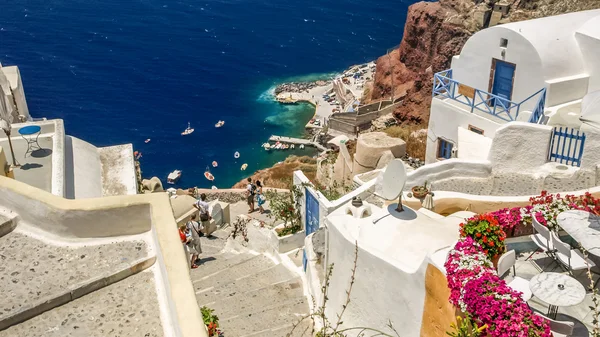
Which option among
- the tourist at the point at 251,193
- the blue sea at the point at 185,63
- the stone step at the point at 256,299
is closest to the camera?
the stone step at the point at 256,299

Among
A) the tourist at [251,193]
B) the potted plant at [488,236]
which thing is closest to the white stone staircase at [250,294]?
the tourist at [251,193]

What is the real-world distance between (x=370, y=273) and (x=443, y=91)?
1052cm

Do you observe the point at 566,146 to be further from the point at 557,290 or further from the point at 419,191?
the point at 557,290

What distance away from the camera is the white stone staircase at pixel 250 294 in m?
12.0

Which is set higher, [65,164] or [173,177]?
[65,164]

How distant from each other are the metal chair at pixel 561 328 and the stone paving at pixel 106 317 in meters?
4.57

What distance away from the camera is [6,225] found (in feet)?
23.6

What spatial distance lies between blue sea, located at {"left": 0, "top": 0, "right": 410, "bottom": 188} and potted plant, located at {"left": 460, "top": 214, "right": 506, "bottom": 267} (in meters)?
35.3

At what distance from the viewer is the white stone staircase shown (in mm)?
11992

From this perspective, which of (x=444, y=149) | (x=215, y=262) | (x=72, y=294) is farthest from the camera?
(x=444, y=149)

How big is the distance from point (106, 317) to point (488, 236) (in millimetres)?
5413

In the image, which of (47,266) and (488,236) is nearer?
(47,266)

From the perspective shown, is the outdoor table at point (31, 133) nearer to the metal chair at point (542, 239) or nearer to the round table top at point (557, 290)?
the metal chair at point (542, 239)

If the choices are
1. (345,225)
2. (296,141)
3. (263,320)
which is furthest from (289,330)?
(296,141)
